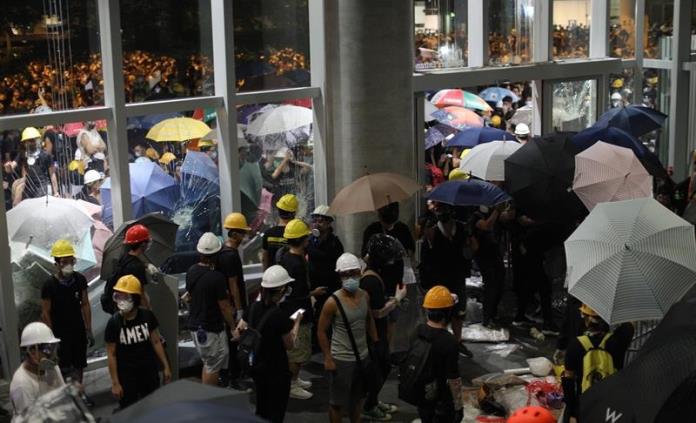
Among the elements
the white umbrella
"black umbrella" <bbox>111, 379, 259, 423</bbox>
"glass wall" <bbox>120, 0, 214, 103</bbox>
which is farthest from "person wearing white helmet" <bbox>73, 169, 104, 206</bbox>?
"black umbrella" <bbox>111, 379, 259, 423</bbox>

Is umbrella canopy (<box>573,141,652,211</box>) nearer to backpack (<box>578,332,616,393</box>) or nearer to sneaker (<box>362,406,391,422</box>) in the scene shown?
sneaker (<box>362,406,391,422</box>)

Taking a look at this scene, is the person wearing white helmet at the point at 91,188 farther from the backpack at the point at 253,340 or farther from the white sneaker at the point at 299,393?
the backpack at the point at 253,340

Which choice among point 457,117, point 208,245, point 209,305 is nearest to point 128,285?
point 208,245

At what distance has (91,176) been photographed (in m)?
11.4

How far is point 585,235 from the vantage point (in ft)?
28.2

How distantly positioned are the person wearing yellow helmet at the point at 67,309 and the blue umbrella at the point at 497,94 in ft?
36.4

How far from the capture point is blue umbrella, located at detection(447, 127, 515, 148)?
1452 centimetres

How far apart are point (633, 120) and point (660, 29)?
13.2 feet

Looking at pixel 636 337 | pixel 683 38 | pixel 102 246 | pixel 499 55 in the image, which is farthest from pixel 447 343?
pixel 683 38

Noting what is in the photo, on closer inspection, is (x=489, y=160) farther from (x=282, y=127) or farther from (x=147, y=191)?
(x=147, y=191)

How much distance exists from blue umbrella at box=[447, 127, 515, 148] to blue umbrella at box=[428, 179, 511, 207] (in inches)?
109

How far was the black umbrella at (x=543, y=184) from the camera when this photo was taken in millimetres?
11688

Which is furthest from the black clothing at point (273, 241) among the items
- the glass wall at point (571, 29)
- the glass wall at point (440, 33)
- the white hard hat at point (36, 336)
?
the glass wall at point (571, 29)

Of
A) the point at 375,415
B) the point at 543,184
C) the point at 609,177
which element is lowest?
the point at 375,415
